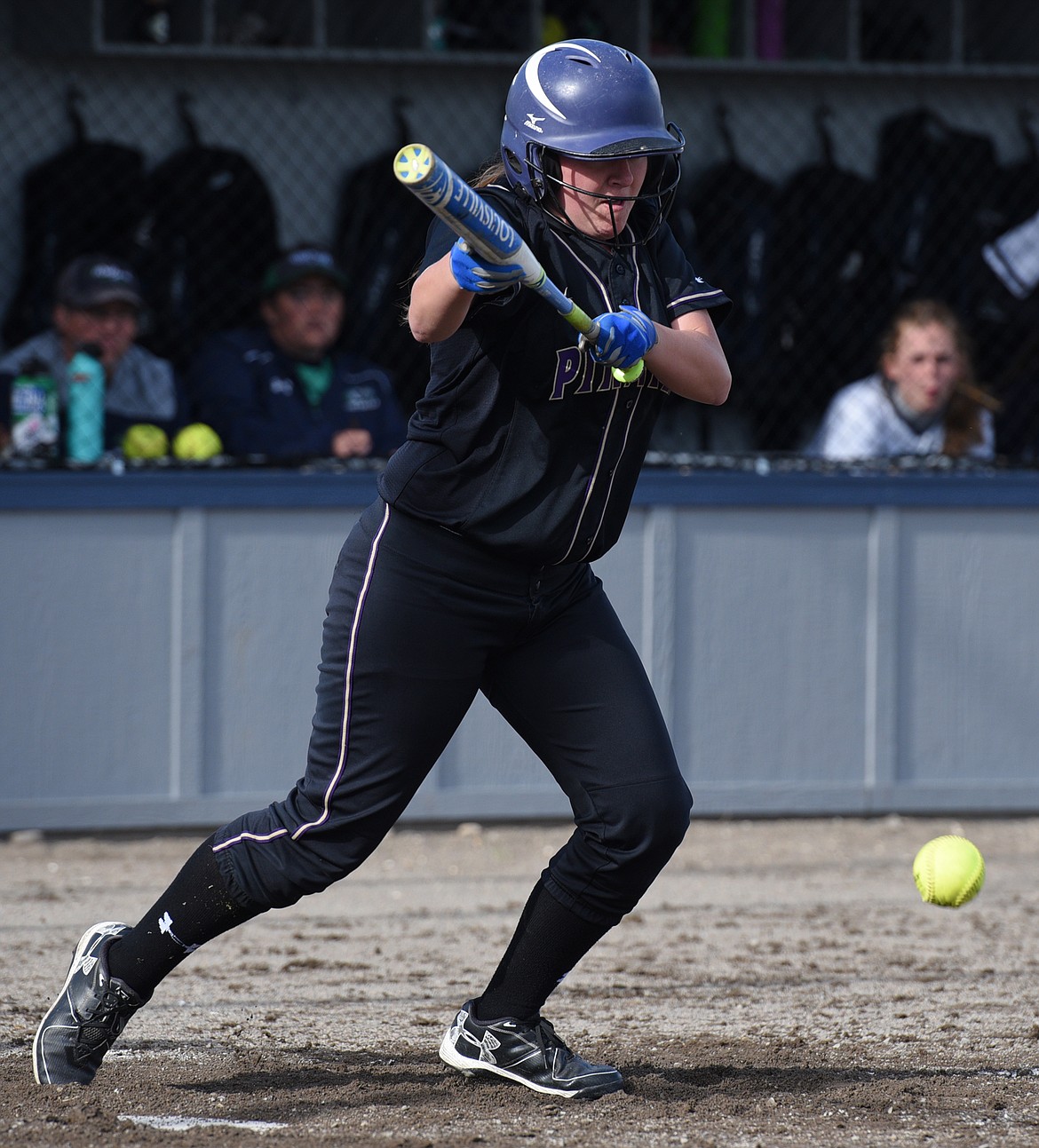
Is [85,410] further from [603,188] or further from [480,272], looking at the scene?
[480,272]

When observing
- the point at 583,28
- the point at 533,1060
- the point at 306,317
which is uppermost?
the point at 583,28

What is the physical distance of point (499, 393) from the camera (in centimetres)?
292

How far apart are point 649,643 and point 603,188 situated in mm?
3232

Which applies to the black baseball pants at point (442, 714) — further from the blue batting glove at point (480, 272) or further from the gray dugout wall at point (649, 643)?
the gray dugout wall at point (649, 643)

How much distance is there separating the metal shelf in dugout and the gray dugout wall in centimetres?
259

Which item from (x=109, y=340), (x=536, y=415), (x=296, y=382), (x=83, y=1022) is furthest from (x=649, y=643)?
(x=83, y=1022)

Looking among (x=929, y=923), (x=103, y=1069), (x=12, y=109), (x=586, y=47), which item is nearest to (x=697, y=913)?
(x=929, y=923)

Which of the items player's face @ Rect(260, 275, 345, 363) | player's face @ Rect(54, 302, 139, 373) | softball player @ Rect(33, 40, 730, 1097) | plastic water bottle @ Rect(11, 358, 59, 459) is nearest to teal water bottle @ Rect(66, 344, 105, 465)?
plastic water bottle @ Rect(11, 358, 59, 459)

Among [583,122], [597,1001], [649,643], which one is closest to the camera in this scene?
[583,122]

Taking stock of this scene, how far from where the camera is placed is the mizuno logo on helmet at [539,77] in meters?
2.86

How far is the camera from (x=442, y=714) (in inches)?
120

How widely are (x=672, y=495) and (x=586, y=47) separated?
3094 millimetres

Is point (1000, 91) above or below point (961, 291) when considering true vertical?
above

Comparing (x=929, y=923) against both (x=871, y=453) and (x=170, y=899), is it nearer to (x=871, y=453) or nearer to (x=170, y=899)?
(x=871, y=453)
